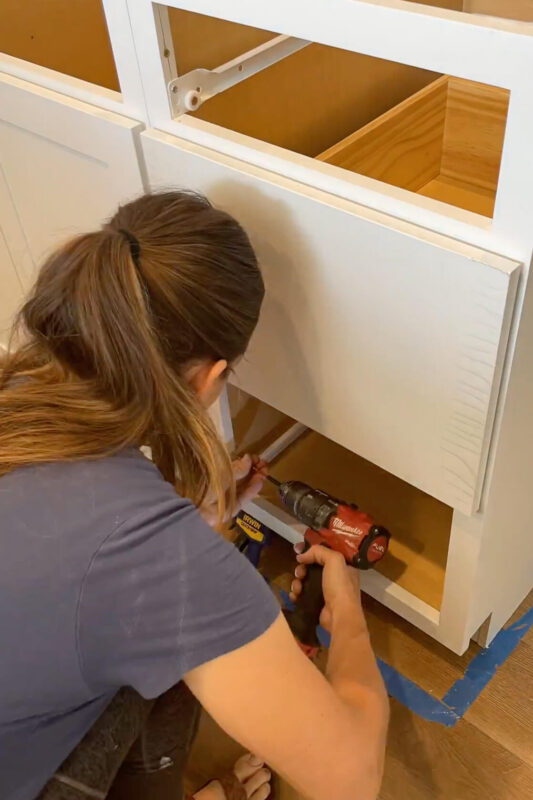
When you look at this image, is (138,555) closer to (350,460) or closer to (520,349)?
(520,349)

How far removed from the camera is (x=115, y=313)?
2.16 ft

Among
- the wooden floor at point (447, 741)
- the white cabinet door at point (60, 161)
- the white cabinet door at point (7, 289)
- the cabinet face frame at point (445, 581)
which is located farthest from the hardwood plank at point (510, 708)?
the white cabinet door at point (7, 289)

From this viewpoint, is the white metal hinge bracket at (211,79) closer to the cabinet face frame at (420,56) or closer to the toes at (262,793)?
the cabinet face frame at (420,56)

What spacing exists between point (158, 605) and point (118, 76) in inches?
24.0

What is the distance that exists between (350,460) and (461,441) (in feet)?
1.79

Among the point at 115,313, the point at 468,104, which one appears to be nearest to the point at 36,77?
the point at 115,313

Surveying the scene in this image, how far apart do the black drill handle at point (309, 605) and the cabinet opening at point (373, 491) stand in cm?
19

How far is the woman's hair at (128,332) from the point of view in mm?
660

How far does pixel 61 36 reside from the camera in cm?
128

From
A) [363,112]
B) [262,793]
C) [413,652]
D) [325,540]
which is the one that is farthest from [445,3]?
[262,793]

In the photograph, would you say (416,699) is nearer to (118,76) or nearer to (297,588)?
(297,588)

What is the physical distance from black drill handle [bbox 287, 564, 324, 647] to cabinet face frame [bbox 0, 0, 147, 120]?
23.7 inches

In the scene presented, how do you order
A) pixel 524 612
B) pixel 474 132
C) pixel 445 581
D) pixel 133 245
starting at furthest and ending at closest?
pixel 474 132
pixel 524 612
pixel 445 581
pixel 133 245

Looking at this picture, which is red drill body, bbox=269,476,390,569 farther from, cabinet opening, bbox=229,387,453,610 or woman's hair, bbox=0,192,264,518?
woman's hair, bbox=0,192,264,518
